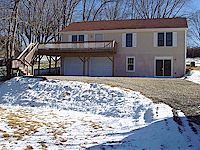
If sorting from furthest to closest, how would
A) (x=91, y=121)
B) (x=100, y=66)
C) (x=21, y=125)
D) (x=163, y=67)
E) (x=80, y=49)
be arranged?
(x=100, y=66)
(x=80, y=49)
(x=163, y=67)
(x=91, y=121)
(x=21, y=125)

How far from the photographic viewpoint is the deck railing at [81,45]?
26.2 m

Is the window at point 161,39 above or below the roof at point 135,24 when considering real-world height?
below

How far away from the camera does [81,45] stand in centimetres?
2692

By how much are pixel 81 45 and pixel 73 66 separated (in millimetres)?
2961

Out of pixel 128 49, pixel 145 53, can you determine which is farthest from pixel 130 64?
pixel 145 53

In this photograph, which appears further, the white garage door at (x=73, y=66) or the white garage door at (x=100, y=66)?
the white garage door at (x=73, y=66)

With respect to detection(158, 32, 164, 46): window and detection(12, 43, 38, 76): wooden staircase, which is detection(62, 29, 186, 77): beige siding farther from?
detection(12, 43, 38, 76): wooden staircase

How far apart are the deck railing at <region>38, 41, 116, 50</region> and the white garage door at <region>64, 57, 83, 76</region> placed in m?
2.01

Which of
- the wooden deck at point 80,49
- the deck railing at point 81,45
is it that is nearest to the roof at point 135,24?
the deck railing at point 81,45

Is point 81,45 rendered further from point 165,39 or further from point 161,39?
point 165,39

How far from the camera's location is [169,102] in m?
12.0

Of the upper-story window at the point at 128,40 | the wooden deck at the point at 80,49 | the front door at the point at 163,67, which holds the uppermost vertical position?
the upper-story window at the point at 128,40

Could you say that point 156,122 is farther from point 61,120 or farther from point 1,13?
point 1,13

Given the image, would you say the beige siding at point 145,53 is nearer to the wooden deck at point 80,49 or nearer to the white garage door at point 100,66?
the white garage door at point 100,66
